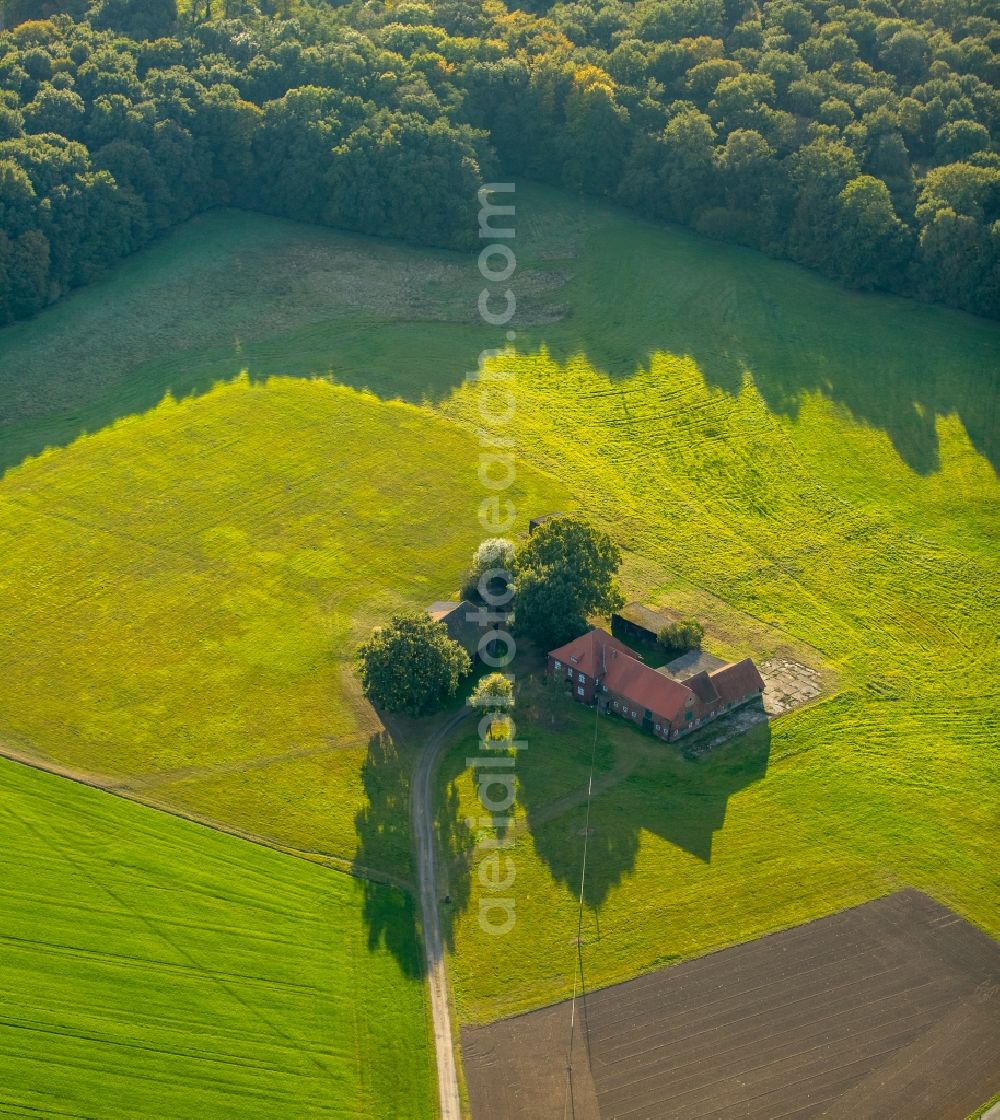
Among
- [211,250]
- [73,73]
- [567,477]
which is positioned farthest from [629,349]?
[73,73]

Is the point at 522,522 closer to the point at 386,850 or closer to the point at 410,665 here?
the point at 410,665

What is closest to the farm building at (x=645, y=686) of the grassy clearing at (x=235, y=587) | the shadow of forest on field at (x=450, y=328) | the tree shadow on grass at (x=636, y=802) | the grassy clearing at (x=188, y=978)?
the tree shadow on grass at (x=636, y=802)

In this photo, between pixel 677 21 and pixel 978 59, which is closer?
pixel 978 59

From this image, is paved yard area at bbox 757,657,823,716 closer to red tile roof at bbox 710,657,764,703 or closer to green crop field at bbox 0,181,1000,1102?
green crop field at bbox 0,181,1000,1102

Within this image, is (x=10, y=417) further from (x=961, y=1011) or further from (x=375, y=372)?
(x=961, y=1011)

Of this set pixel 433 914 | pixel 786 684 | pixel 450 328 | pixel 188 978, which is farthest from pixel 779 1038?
pixel 450 328

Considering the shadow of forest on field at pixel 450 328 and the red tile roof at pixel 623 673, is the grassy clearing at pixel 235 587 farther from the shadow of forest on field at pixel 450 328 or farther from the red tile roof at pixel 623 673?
the red tile roof at pixel 623 673

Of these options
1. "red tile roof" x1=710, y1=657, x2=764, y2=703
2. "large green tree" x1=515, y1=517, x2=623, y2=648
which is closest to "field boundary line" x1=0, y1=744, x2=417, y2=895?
"large green tree" x1=515, y1=517, x2=623, y2=648
